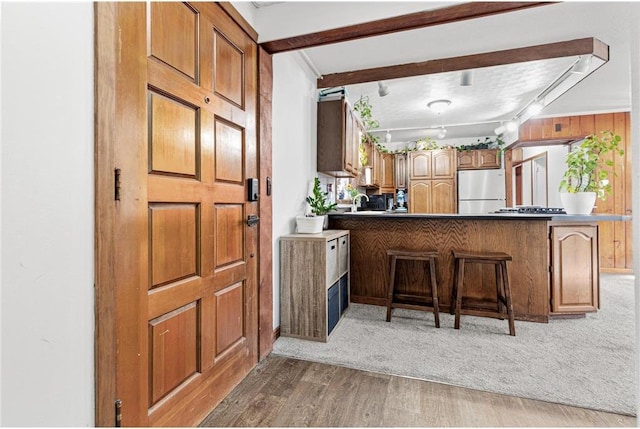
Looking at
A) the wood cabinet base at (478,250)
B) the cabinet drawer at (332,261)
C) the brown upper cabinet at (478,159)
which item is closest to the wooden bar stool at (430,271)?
the wood cabinet base at (478,250)

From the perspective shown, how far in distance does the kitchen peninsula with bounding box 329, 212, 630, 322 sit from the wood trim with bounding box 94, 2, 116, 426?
2.47m

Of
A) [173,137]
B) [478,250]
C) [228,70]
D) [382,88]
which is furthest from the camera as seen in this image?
[382,88]

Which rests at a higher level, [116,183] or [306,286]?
[116,183]

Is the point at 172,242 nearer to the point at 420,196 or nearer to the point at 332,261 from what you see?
the point at 332,261

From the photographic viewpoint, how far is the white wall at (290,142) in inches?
93.3

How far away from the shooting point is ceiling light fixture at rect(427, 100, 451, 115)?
4.16m

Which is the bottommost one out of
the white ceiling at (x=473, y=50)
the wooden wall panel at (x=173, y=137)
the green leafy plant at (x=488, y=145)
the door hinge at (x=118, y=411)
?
the door hinge at (x=118, y=411)

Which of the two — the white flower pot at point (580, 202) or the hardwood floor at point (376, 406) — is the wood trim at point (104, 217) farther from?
the white flower pot at point (580, 202)

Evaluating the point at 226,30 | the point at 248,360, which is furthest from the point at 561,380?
the point at 226,30

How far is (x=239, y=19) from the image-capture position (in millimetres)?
1762

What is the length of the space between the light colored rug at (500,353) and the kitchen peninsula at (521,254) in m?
0.18

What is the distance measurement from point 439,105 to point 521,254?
239cm

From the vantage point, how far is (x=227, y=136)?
169cm

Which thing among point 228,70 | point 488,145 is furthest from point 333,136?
point 488,145
